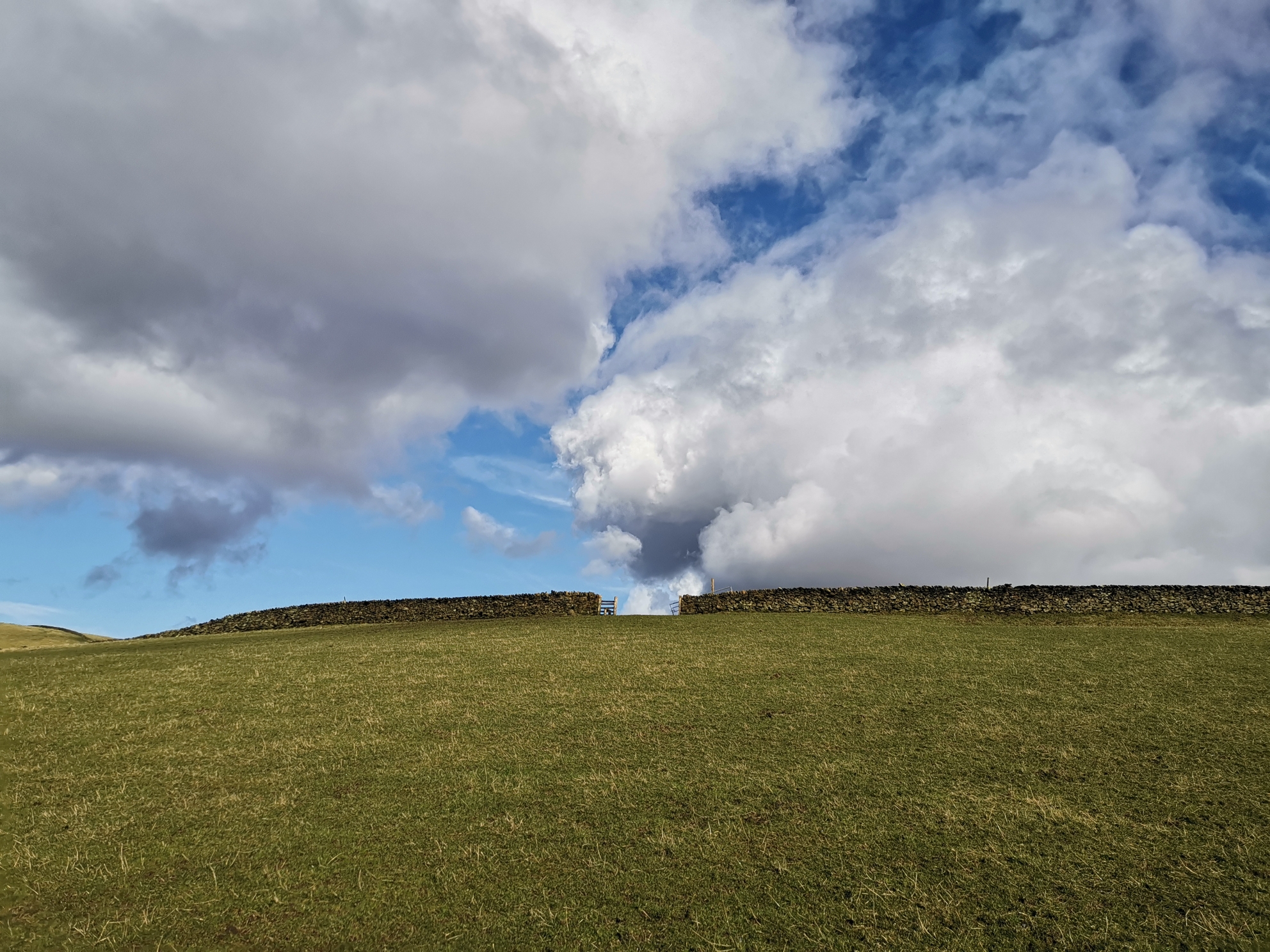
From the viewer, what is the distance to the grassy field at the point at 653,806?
9656 millimetres

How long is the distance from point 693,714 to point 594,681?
4.58 meters

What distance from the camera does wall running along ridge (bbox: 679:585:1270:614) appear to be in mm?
36406

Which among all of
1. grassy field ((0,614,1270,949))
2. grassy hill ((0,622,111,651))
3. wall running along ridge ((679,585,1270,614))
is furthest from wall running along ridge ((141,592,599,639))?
grassy field ((0,614,1270,949))

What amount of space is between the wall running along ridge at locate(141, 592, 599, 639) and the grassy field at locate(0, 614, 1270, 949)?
20262 millimetres

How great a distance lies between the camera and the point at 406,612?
4684 cm

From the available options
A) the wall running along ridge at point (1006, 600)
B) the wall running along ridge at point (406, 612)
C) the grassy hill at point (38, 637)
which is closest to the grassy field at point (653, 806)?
the wall running along ridge at point (1006, 600)

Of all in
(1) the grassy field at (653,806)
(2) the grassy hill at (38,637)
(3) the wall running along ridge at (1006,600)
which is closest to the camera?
(1) the grassy field at (653,806)

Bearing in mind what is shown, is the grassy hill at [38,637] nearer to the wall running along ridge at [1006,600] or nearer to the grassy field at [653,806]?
the grassy field at [653,806]

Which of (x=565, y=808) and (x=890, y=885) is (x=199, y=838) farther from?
(x=890, y=885)

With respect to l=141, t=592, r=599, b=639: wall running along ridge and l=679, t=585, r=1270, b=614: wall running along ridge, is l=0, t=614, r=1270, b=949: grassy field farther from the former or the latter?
l=141, t=592, r=599, b=639: wall running along ridge

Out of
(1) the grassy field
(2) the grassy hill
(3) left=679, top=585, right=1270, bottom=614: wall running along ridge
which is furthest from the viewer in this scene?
(2) the grassy hill

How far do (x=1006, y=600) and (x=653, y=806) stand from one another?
3355cm

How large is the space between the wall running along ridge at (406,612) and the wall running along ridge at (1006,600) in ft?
24.5

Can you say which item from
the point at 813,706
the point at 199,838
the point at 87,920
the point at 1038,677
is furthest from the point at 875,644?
the point at 87,920
